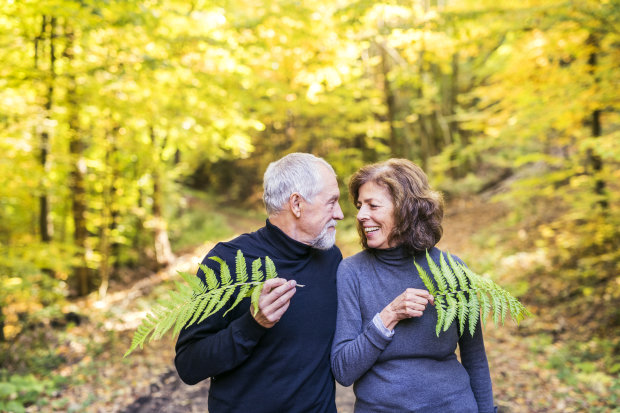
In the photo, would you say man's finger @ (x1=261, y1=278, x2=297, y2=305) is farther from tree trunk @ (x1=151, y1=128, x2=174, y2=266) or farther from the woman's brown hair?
tree trunk @ (x1=151, y1=128, x2=174, y2=266)

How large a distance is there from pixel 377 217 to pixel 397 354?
0.74 m

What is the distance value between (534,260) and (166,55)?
8867mm

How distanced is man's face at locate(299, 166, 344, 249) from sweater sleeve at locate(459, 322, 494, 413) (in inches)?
39.1

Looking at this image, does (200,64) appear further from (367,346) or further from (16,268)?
(367,346)

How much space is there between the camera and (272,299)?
162cm

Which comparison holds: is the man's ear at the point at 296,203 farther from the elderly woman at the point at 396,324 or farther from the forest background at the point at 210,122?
the forest background at the point at 210,122

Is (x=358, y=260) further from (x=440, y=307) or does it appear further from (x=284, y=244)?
(x=440, y=307)

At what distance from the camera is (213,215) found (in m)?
20.4

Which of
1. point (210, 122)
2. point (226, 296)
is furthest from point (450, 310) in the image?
point (210, 122)

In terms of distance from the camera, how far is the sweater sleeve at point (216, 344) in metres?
1.72

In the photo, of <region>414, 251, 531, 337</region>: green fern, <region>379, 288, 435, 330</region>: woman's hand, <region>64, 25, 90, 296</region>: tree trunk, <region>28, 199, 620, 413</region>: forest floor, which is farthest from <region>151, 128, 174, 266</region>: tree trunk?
<region>414, 251, 531, 337</region>: green fern

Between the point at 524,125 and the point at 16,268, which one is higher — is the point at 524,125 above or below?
above

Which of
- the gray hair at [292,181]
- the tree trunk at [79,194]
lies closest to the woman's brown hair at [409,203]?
the gray hair at [292,181]

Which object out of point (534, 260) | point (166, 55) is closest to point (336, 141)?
point (534, 260)
